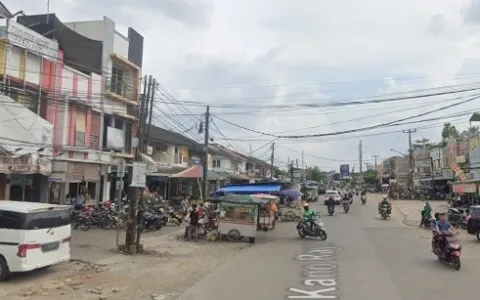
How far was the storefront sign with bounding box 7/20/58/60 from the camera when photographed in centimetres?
2159

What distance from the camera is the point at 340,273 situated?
12.3 m

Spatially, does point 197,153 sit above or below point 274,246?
above

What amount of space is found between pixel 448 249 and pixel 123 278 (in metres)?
8.28

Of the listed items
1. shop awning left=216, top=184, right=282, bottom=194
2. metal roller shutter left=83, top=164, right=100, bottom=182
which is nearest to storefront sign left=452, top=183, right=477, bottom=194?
shop awning left=216, top=184, right=282, bottom=194

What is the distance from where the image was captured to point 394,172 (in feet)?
389

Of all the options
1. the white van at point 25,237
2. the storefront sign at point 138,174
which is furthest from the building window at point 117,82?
the white van at point 25,237

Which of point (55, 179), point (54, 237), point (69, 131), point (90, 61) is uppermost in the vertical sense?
point (90, 61)

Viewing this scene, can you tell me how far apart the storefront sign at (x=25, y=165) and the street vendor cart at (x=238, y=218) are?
26.5 feet

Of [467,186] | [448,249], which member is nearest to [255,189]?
[467,186]

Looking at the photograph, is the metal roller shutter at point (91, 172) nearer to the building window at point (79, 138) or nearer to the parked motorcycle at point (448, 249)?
the building window at point (79, 138)

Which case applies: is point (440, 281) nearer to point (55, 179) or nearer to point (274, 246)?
point (274, 246)

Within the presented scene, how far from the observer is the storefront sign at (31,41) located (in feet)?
70.8

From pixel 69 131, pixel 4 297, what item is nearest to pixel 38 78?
pixel 69 131

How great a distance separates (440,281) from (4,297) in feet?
29.5
